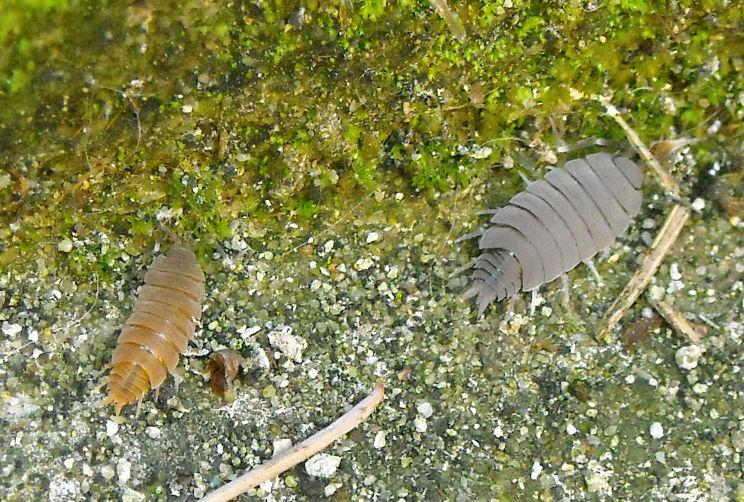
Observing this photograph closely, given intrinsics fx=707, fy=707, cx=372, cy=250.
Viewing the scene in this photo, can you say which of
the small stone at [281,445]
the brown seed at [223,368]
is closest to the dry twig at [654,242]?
the small stone at [281,445]

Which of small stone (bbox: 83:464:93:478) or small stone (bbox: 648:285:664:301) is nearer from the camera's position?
small stone (bbox: 83:464:93:478)

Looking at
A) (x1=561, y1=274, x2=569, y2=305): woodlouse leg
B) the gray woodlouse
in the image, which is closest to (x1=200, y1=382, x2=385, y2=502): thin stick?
the gray woodlouse

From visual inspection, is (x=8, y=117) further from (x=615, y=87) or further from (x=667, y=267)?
(x=667, y=267)

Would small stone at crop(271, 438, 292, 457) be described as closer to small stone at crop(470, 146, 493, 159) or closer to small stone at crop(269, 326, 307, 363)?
small stone at crop(269, 326, 307, 363)

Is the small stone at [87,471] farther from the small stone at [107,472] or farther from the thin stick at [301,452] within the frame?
the thin stick at [301,452]

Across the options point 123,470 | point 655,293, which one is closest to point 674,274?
point 655,293

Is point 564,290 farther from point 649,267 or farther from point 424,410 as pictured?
point 424,410

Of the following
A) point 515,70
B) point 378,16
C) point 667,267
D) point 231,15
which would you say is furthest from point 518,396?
point 231,15
